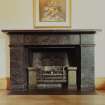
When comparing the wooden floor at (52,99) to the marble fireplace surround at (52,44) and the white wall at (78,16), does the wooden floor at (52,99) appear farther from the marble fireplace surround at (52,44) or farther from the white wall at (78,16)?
the white wall at (78,16)

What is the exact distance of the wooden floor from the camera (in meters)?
3.87

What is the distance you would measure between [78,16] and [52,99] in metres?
1.79

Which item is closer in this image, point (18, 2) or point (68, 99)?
point (68, 99)

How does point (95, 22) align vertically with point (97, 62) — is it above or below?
above

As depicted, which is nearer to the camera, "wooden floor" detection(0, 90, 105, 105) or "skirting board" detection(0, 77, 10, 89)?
"wooden floor" detection(0, 90, 105, 105)

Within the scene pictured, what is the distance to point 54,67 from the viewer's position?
5273 millimetres

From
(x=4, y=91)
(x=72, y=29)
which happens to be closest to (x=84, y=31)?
(x=72, y=29)

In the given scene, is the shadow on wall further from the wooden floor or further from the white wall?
the wooden floor

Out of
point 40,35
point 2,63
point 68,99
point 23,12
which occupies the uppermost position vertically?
point 23,12

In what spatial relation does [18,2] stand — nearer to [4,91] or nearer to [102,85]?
[4,91]

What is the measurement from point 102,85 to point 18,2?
2111 millimetres

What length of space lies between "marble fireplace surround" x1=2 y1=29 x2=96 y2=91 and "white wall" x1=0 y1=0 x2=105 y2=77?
240 mm

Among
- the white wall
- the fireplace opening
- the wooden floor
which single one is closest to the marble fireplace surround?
the fireplace opening

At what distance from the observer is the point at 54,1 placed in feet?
17.4
